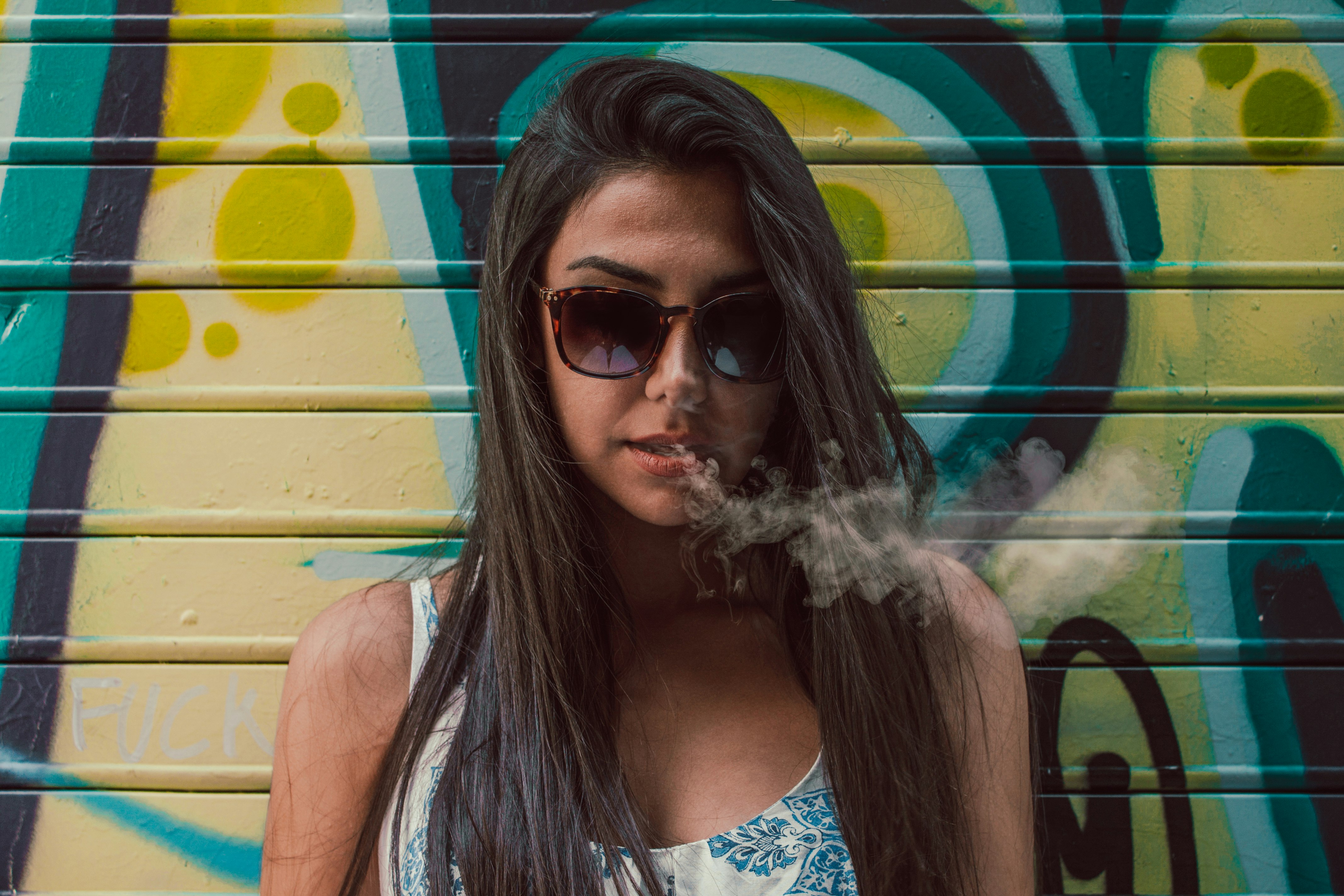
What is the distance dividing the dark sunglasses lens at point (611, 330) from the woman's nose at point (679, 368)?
0.08 ft

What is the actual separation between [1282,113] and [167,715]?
3.35 metres

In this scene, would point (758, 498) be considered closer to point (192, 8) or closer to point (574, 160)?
point (574, 160)

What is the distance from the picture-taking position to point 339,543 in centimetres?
202

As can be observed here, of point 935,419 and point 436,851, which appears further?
point 935,419

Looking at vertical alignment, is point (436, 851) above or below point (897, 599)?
below

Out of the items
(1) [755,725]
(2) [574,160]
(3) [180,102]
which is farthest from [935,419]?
(3) [180,102]

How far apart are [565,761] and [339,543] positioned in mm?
1051

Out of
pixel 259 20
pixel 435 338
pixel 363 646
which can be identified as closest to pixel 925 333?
pixel 435 338

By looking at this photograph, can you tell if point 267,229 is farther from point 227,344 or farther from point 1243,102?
point 1243,102

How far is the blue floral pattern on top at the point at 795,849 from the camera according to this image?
122cm

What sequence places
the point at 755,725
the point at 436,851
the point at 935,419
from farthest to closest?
the point at 935,419, the point at 755,725, the point at 436,851

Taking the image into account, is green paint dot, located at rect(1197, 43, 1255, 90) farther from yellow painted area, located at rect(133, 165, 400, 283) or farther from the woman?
yellow painted area, located at rect(133, 165, 400, 283)

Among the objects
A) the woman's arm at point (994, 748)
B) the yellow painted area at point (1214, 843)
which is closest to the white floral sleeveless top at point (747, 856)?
the woman's arm at point (994, 748)

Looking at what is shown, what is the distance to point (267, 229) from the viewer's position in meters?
2.01
